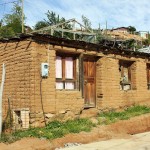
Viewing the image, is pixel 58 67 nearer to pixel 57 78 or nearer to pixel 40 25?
pixel 57 78

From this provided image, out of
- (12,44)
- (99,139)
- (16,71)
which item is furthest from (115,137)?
(12,44)

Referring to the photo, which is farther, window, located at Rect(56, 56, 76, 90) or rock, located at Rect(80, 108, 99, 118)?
rock, located at Rect(80, 108, 99, 118)

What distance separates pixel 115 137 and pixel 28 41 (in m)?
4.25

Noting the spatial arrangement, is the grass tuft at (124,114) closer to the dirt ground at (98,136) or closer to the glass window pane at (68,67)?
the dirt ground at (98,136)

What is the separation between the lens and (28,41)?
11.2 metres

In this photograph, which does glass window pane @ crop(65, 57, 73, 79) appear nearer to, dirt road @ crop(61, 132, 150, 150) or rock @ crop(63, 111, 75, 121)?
rock @ crop(63, 111, 75, 121)

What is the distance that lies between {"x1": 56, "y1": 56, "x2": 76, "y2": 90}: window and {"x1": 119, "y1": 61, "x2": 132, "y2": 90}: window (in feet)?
11.5

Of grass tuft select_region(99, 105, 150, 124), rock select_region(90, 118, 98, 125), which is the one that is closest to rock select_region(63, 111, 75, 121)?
rock select_region(90, 118, 98, 125)

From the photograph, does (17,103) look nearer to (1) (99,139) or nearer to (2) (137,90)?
(1) (99,139)

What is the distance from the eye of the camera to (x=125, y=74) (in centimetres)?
1630

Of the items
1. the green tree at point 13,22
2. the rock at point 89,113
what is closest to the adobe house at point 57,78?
the rock at point 89,113

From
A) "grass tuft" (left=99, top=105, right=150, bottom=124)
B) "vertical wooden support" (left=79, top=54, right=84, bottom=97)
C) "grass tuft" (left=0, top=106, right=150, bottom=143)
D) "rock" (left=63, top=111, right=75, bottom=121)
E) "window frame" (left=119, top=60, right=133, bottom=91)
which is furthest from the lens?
"window frame" (left=119, top=60, right=133, bottom=91)

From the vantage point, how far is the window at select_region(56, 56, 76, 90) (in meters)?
12.4

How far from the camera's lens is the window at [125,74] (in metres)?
15.8
